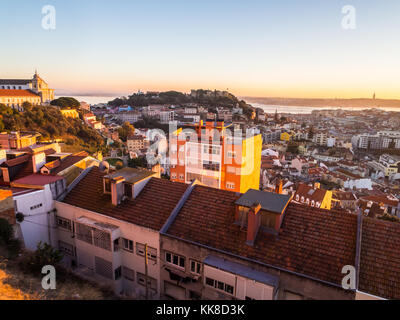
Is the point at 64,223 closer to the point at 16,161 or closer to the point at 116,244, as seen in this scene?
the point at 116,244

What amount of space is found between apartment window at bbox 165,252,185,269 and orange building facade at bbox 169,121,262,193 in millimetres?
19771

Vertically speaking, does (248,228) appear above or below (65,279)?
above

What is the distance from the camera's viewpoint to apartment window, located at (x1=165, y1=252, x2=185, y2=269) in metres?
12.8

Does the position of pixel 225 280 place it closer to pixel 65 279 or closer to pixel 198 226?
pixel 198 226

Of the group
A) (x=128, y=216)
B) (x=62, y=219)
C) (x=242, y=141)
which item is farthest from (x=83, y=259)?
(x=242, y=141)

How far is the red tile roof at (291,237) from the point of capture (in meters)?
10.5

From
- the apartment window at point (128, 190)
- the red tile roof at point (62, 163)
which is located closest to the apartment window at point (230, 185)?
the red tile roof at point (62, 163)

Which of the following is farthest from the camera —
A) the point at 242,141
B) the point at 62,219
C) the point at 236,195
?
the point at 242,141

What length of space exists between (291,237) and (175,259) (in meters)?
5.54

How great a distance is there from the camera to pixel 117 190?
50.0ft

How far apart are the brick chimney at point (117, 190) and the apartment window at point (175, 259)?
4.47 metres

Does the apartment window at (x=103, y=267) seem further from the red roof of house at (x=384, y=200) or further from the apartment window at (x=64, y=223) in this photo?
the red roof of house at (x=384, y=200)

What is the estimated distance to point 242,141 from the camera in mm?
30609

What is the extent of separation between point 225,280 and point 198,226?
2.91 m
